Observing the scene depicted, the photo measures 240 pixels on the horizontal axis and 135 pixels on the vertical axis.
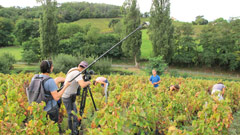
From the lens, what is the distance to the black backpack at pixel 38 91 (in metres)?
3.38

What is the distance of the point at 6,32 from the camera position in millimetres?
55531

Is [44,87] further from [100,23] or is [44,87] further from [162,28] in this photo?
[100,23]

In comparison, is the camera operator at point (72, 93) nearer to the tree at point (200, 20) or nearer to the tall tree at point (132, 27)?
the tall tree at point (132, 27)

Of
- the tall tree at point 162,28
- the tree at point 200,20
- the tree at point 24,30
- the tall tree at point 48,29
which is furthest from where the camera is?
the tree at point 200,20

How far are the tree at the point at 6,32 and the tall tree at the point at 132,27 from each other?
3879 centimetres

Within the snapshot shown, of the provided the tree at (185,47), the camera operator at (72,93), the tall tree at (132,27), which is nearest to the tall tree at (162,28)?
the tall tree at (132,27)

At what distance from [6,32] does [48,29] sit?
99.5ft

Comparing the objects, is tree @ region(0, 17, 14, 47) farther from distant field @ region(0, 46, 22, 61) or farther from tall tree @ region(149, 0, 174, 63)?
tall tree @ region(149, 0, 174, 63)

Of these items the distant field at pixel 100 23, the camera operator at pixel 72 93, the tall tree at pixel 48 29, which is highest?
the distant field at pixel 100 23

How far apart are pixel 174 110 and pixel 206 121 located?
1.58 metres

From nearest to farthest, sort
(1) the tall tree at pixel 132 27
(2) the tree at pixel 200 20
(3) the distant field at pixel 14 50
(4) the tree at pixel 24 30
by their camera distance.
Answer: (1) the tall tree at pixel 132 27
(3) the distant field at pixel 14 50
(4) the tree at pixel 24 30
(2) the tree at pixel 200 20

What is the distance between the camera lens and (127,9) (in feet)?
121

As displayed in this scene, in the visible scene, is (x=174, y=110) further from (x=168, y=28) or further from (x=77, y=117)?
(x=168, y=28)

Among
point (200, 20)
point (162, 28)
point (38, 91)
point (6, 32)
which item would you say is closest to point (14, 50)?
point (6, 32)
